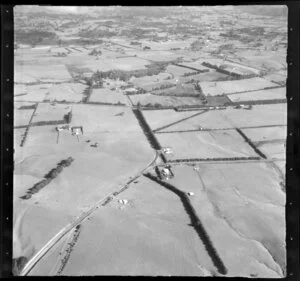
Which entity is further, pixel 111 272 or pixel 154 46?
pixel 154 46

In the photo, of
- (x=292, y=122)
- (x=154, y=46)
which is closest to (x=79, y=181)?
(x=292, y=122)

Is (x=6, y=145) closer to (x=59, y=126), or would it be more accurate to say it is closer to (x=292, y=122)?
(x=292, y=122)

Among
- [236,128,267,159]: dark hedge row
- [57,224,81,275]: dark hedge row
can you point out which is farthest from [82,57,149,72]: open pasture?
[57,224,81,275]: dark hedge row

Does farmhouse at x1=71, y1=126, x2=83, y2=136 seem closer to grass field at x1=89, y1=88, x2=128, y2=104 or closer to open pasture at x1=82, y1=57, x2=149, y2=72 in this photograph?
grass field at x1=89, y1=88, x2=128, y2=104

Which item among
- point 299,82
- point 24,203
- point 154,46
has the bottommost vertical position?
point 24,203

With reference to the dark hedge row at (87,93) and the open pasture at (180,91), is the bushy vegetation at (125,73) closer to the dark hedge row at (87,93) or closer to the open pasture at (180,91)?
the dark hedge row at (87,93)

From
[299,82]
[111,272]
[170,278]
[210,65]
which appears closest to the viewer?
[299,82]
